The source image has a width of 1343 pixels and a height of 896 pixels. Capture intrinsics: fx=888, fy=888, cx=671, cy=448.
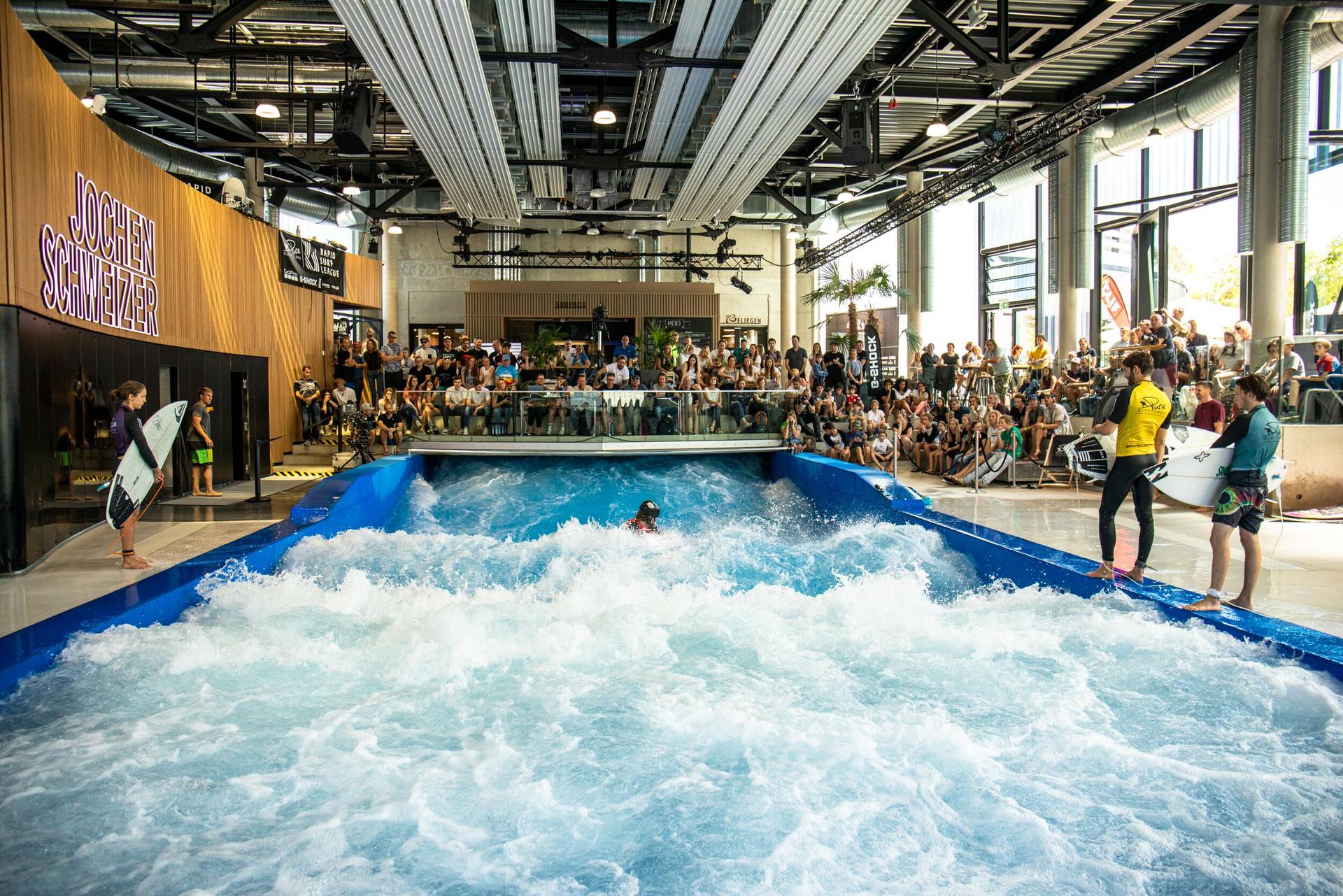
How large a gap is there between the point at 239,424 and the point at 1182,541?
474 inches

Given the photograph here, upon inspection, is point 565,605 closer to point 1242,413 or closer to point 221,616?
point 221,616

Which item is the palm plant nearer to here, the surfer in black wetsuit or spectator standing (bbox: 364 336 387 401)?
spectator standing (bbox: 364 336 387 401)

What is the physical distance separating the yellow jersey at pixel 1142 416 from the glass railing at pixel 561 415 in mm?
7519

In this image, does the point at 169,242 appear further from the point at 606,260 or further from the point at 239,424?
the point at 606,260

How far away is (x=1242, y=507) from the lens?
478cm

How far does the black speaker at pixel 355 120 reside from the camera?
33.1 ft

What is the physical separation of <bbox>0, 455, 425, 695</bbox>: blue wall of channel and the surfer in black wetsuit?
22.9 inches

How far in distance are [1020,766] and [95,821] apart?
351 centimetres

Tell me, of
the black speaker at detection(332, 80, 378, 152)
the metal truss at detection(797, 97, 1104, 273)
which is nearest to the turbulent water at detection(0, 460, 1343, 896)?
the black speaker at detection(332, 80, 378, 152)

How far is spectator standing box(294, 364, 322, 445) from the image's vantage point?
1510 centimetres

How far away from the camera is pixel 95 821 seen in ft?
10.4

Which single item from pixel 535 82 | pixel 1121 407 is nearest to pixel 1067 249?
pixel 535 82

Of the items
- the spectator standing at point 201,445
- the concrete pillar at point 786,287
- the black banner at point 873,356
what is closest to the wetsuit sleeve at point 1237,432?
the spectator standing at point 201,445

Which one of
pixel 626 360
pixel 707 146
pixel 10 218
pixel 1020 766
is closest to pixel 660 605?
pixel 1020 766
